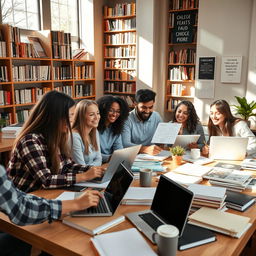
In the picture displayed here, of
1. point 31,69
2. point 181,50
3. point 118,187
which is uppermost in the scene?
point 181,50

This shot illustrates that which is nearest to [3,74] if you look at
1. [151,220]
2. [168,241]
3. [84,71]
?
[84,71]

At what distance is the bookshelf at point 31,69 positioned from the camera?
4.19 meters

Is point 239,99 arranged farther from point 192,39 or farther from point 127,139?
point 127,139

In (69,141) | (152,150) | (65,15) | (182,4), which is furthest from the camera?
(65,15)

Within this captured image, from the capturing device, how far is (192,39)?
5238 millimetres

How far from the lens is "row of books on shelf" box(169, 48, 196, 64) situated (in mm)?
5300

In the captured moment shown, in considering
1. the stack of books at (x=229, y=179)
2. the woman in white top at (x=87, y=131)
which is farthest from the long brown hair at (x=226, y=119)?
the woman in white top at (x=87, y=131)

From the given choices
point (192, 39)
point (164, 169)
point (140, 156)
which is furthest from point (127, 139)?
point (192, 39)

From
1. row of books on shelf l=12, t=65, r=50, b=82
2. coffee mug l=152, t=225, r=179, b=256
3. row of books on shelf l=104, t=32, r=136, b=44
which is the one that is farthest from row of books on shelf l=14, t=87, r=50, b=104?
coffee mug l=152, t=225, r=179, b=256

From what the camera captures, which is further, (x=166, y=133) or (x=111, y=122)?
(x=111, y=122)

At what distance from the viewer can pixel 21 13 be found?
15.5ft

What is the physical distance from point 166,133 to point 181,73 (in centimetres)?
316

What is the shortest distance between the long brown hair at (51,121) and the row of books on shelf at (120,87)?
421 cm

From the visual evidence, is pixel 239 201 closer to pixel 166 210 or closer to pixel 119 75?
pixel 166 210
